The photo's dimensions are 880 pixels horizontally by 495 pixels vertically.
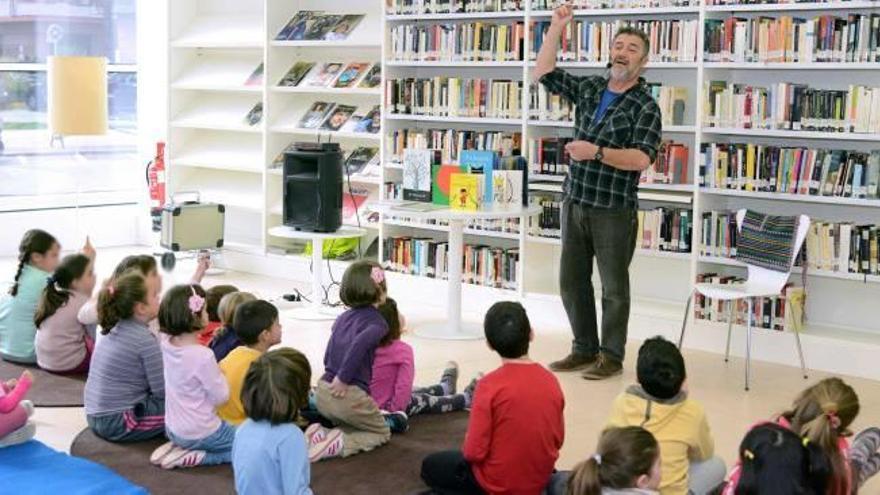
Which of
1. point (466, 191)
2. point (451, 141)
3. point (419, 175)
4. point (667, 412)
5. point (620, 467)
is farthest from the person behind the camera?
point (451, 141)

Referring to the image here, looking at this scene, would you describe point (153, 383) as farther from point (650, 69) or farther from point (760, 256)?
point (650, 69)

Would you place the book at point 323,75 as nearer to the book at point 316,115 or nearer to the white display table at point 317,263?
the book at point 316,115

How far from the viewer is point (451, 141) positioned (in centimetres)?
795

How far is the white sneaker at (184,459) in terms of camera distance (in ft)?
14.9

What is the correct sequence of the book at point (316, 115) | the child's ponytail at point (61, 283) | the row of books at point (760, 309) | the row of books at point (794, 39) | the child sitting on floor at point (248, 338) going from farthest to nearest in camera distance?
the book at point (316, 115) → the row of books at point (760, 309) → the row of books at point (794, 39) → the child's ponytail at point (61, 283) → the child sitting on floor at point (248, 338)

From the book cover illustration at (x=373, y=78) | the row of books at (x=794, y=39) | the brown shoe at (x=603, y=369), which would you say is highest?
the row of books at (x=794, y=39)

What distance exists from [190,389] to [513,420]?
1275 millimetres

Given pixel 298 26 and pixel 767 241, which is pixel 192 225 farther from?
pixel 767 241

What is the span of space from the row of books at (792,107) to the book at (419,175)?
1.59 m

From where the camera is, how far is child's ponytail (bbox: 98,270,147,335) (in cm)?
474

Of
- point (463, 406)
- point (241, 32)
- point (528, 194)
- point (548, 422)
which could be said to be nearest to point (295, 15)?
point (241, 32)

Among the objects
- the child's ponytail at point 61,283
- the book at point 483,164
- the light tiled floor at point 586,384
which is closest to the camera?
the light tiled floor at point 586,384

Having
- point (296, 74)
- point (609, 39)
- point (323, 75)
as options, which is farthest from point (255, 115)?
point (609, 39)

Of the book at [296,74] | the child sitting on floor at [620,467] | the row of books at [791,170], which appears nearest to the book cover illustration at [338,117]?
the book at [296,74]
